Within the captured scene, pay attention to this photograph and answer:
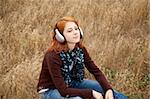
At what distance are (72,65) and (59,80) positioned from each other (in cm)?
23

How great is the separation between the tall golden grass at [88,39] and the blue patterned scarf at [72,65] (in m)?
0.72

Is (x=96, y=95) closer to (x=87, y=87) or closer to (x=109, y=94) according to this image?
(x=109, y=94)

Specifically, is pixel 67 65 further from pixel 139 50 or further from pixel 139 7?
pixel 139 7

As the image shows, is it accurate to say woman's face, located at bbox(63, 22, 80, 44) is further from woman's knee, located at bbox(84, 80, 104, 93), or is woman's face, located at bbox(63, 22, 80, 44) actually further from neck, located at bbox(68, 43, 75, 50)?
woman's knee, located at bbox(84, 80, 104, 93)

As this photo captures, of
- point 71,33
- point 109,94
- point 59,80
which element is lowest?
point 109,94

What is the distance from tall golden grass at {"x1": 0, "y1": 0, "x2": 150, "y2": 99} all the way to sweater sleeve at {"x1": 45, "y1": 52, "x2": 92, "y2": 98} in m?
0.86

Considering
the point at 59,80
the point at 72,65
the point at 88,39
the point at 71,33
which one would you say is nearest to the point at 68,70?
the point at 72,65

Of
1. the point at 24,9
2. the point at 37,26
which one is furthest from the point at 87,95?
the point at 24,9

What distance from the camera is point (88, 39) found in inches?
195

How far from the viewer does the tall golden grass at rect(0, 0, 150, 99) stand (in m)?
4.18

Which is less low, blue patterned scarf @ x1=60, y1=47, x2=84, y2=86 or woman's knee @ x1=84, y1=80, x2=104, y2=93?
blue patterned scarf @ x1=60, y1=47, x2=84, y2=86

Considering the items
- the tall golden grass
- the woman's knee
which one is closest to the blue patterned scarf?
the woman's knee

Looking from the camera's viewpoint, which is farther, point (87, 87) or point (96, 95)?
point (87, 87)

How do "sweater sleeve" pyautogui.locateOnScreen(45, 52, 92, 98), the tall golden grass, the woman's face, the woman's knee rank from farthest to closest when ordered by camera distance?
1. the tall golden grass
2. the woman's knee
3. the woman's face
4. "sweater sleeve" pyautogui.locateOnScreen(45, 52, 92, 98)
